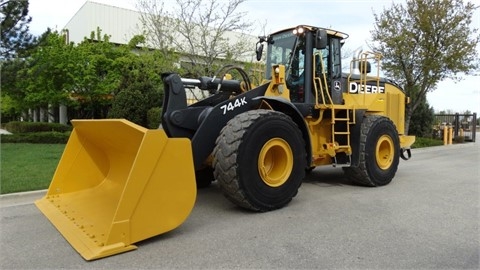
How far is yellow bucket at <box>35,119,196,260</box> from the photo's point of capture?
3.79 m

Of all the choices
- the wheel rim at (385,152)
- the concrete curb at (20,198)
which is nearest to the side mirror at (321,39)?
the wheel rim at (385,152)

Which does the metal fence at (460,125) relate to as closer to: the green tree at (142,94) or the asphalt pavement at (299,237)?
the green tree at (142,94)

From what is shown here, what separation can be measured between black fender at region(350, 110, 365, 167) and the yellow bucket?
3.71 meters

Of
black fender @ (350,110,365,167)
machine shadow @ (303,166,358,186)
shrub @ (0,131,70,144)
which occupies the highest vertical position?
black fender @ (350,110,365,167)

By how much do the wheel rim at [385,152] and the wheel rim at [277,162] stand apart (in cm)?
274

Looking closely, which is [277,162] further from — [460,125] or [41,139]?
[460,125]

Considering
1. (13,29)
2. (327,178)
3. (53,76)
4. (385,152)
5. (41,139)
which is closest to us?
(385,152)

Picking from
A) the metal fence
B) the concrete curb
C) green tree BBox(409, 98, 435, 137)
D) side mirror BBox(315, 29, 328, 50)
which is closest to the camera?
the concrete curb

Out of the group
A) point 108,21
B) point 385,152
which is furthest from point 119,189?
point 108,21

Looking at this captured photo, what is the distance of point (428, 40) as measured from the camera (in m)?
16.8

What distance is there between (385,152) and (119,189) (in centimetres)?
514

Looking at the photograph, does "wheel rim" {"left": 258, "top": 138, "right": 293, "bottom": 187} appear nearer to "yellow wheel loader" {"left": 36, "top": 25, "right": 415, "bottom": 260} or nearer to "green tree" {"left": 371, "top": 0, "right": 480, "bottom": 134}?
"yellow wheel loader" {"left": 36, "top": 25, "right": 415, "bottom": 260}

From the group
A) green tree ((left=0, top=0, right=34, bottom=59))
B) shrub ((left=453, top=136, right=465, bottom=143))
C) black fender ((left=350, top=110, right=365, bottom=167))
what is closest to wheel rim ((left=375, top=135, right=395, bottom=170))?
black fender ((left=350, top=110, right=365, bottom=167))

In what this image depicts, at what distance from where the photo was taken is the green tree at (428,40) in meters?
16.5
